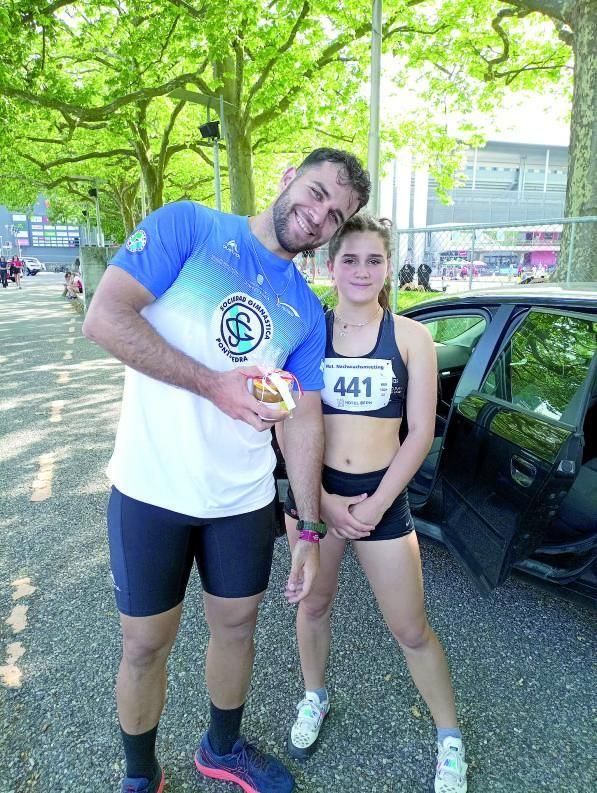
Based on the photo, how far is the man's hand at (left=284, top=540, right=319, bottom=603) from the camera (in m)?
1.83

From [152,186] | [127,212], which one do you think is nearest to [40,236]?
[127,212]

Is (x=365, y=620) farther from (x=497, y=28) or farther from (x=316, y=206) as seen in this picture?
(x=497, y=28)

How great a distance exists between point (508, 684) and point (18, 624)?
222cm

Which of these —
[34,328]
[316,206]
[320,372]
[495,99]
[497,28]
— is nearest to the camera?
[316,206]

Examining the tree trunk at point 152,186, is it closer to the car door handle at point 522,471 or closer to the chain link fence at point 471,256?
the chain link fence at point 471,256

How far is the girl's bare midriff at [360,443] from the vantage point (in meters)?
1.91

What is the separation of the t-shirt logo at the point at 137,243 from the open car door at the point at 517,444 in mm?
1437

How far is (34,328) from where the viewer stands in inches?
573

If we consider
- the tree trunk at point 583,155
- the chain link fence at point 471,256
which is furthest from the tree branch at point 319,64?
the tree trunk at point 583,155

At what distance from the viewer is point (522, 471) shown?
2.01 meters

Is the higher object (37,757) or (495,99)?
(495,99)

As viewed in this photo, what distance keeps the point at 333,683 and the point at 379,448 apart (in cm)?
110

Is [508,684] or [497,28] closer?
[508,684]

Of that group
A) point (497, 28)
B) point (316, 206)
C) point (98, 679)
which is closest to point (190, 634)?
point (98, 679)
